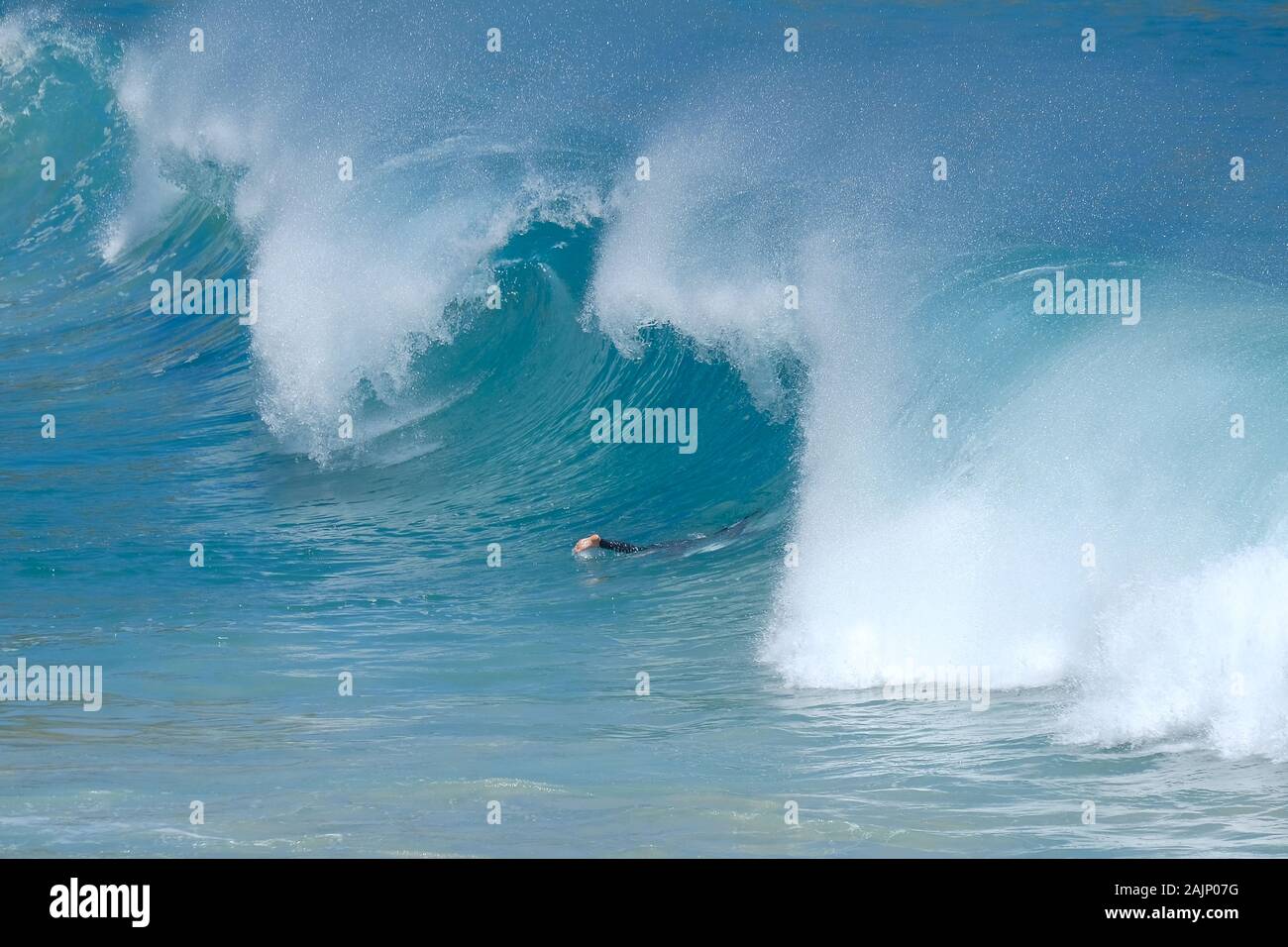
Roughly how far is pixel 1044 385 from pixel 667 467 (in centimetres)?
333

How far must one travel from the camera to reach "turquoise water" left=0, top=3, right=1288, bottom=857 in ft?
19.9

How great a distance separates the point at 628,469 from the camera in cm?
1199

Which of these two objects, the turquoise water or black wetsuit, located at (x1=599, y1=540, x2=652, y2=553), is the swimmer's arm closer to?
black wetsuit, located at (x1=599, y1=540, x2=652, y2=553)

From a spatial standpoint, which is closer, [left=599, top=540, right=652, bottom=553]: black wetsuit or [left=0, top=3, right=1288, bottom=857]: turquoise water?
[left=0, top=3, right=1288, bottom=857]: turquoise water

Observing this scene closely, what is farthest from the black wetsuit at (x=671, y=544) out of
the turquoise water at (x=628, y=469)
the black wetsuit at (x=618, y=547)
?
the turquoise water at (x=628, y=469)

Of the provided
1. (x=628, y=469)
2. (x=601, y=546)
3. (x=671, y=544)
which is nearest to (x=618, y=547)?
(x=601, y=546)

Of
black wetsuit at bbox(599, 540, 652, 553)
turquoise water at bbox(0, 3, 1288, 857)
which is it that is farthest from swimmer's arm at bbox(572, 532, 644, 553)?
turquoise water at bbox(0, 3, 1288, 857)

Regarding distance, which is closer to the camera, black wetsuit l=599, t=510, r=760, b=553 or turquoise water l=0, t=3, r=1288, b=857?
turquoise water l=0, t=3, r=1288, b=857

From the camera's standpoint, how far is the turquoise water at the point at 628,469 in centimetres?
606

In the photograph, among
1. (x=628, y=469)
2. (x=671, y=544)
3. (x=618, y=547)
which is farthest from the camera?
(x=628, y=469)

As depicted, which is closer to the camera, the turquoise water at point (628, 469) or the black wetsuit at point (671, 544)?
the turquoise water at point (628, 469)

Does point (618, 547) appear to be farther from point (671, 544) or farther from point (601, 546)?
point (671, 544)

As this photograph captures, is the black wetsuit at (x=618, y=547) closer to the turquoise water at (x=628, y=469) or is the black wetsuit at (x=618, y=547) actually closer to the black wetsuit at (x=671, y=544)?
the black wetsuit at (x=671, y=544)

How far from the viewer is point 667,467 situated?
11.9 meters
